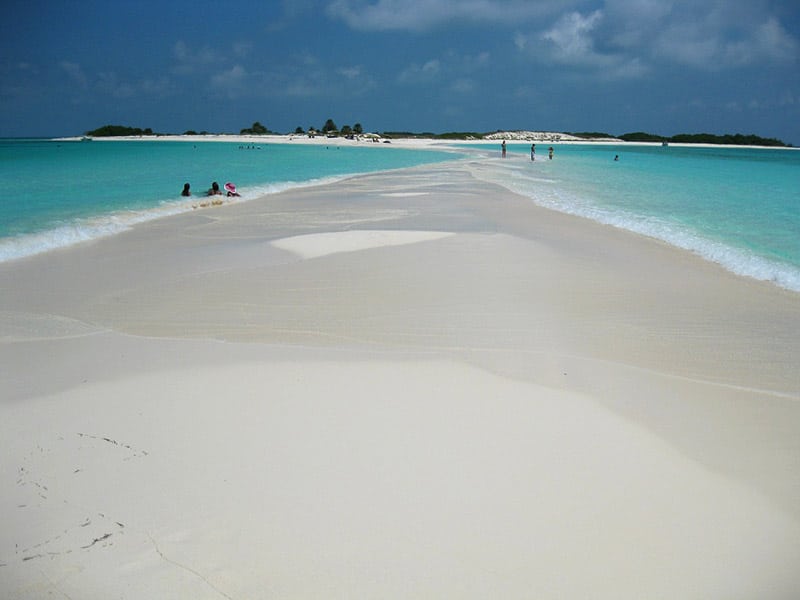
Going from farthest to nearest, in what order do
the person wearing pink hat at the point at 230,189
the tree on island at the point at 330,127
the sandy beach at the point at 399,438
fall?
1. the tree on island at the point at 330,127
2. the person wearing pink hat at the point at 230,189
3. the sandy beach at the point at 399,438

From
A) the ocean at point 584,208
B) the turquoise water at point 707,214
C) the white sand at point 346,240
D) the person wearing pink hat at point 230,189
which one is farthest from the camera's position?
the person wearing pink hat at point 230,189

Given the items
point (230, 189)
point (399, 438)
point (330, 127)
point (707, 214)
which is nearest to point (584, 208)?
point (707, 214)

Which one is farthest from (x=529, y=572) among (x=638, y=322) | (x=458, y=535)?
(x=638, y=322)

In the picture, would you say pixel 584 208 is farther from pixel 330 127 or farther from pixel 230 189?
pixel 330 127

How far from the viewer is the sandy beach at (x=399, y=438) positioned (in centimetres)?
256

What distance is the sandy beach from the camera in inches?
101

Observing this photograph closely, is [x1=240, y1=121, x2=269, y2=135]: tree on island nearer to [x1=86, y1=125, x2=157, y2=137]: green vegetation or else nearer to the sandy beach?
[x1=86, y1=125, x2=157, y2=137]: green vegetation

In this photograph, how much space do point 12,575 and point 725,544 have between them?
332 centimetres

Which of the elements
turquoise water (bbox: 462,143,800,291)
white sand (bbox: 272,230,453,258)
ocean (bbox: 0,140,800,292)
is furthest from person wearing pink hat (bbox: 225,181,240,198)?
turquoise water (bbox: 462,143,800,291)

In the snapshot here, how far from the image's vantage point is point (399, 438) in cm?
356

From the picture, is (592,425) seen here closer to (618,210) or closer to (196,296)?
(196,296)

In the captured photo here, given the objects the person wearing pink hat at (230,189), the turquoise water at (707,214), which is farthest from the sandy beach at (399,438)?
the person wearing pink hat at (230,189)

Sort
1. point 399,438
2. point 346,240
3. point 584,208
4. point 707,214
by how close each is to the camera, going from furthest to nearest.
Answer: point 584,208
point 707,214
point 346,240
point 399,438

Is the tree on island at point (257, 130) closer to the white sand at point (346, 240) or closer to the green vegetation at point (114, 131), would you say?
the green vegetation at point (114, 131)
